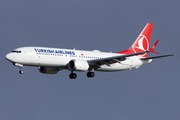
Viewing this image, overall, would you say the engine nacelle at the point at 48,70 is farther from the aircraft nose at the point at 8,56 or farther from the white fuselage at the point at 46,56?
the aircraft nose at the point at 8,56

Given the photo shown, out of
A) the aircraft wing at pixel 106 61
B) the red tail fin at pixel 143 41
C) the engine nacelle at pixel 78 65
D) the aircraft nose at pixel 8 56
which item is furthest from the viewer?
the red tail fin at pixel 143 41

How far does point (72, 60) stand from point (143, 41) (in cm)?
1854

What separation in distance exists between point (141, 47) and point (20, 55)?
2452 cm

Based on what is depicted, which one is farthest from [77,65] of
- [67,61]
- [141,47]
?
[141,47]

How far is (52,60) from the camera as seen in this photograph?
5809cm

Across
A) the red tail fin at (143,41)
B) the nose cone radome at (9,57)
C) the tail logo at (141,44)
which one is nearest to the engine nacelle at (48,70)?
the nose cone radome at (9,57)

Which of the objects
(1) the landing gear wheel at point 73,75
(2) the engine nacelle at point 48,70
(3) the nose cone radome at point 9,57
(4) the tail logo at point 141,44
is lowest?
(1) the landing gear wheel at point 73,75

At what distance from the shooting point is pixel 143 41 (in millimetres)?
73250

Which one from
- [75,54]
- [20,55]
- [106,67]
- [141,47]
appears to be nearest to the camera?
[20,55]

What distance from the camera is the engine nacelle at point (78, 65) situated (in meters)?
58.8

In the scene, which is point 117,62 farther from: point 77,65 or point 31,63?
point 31,63

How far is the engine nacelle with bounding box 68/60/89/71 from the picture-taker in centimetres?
5878

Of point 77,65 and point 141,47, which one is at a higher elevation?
point 141,47

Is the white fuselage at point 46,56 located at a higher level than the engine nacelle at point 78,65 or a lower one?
higher
